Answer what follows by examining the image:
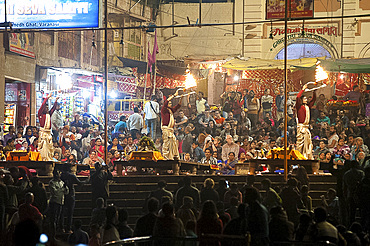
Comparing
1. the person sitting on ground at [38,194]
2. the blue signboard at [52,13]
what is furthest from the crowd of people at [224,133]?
the person sitting on ground at [38,194]

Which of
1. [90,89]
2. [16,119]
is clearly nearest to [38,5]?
[16,119]

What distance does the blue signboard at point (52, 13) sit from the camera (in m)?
20.4

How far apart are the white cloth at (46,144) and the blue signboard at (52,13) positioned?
3.16 metres

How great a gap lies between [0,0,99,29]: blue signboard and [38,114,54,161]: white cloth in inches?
124

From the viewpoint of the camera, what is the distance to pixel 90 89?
30750mm

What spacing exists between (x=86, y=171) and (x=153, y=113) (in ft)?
23.3

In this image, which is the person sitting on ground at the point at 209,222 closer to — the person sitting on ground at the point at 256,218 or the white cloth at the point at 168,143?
the person sitting on ground at the point at 256,218

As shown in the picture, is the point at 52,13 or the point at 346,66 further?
the point at 346,66

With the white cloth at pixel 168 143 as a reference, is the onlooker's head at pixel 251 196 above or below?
below

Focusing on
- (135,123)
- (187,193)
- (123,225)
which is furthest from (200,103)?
(123,225)

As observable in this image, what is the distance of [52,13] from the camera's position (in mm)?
20625

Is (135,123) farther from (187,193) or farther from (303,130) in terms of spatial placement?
(187,193)

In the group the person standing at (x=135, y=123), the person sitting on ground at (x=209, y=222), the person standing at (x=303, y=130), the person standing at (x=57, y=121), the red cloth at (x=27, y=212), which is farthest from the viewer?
the person standing at (x=57, y=121)

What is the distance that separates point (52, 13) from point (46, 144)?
4.30m
